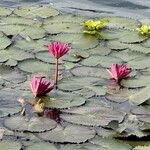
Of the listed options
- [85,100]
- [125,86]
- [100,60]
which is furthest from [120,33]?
[85,100]

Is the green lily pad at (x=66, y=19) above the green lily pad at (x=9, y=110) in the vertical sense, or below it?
above

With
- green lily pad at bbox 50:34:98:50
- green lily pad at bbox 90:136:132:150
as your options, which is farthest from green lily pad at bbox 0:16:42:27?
green lily pad at bbox 90:136:132:150

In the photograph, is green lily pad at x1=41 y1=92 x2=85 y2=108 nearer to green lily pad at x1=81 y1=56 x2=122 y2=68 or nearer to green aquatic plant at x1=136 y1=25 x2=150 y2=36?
green lily pad at x1=81 y1=56 x2=122 y2=68

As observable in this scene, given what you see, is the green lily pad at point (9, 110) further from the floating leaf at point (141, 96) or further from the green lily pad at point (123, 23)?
the green lily pad at point (123, 23)

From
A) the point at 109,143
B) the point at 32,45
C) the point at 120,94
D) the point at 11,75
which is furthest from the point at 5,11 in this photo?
the point at 109,143

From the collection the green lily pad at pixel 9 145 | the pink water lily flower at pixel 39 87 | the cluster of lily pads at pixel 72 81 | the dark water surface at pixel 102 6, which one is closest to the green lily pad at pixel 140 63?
the cluster of lily pads at pixel 72 81

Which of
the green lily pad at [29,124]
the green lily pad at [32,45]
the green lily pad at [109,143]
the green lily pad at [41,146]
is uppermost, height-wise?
the green lily pad at [32,45]
